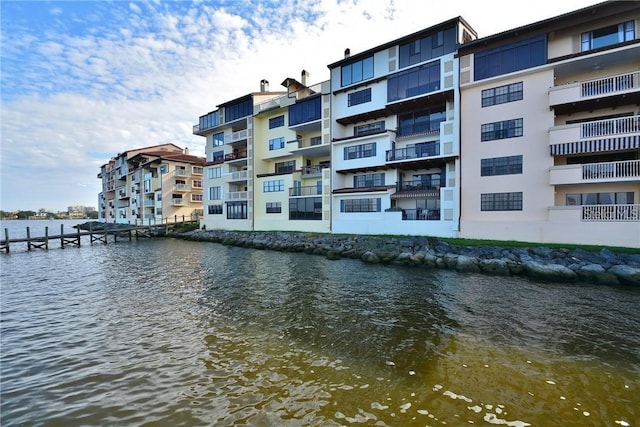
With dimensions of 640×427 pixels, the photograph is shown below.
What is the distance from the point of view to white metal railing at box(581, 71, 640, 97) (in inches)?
772

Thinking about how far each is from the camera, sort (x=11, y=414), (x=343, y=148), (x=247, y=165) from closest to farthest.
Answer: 1. (x=11, y=414)
2. (x=343, y=148)
3. (x=247, y=165)

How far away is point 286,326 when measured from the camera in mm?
10453

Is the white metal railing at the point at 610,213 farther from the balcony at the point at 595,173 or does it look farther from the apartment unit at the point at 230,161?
the apartment unit at the point at 230,161

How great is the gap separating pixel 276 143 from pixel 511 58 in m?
28.0

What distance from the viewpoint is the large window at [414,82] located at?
2787 cm

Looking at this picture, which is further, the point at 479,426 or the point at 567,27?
the point at 567,27

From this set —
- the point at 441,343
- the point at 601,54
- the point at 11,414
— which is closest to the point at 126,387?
the point at 11,414

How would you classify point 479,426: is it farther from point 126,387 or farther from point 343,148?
point 343,148

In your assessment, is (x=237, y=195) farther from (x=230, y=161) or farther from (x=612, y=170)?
(x=612, y=170)

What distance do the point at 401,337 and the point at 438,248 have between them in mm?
14738

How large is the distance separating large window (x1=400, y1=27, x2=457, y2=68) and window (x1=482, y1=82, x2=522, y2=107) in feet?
17.1

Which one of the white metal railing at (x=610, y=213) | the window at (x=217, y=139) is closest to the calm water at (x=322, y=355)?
the white metal railing at (x=610, y=213)

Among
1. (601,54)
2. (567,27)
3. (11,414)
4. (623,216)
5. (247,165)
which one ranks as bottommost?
(11,414)

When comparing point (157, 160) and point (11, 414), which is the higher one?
point (157, 160)
